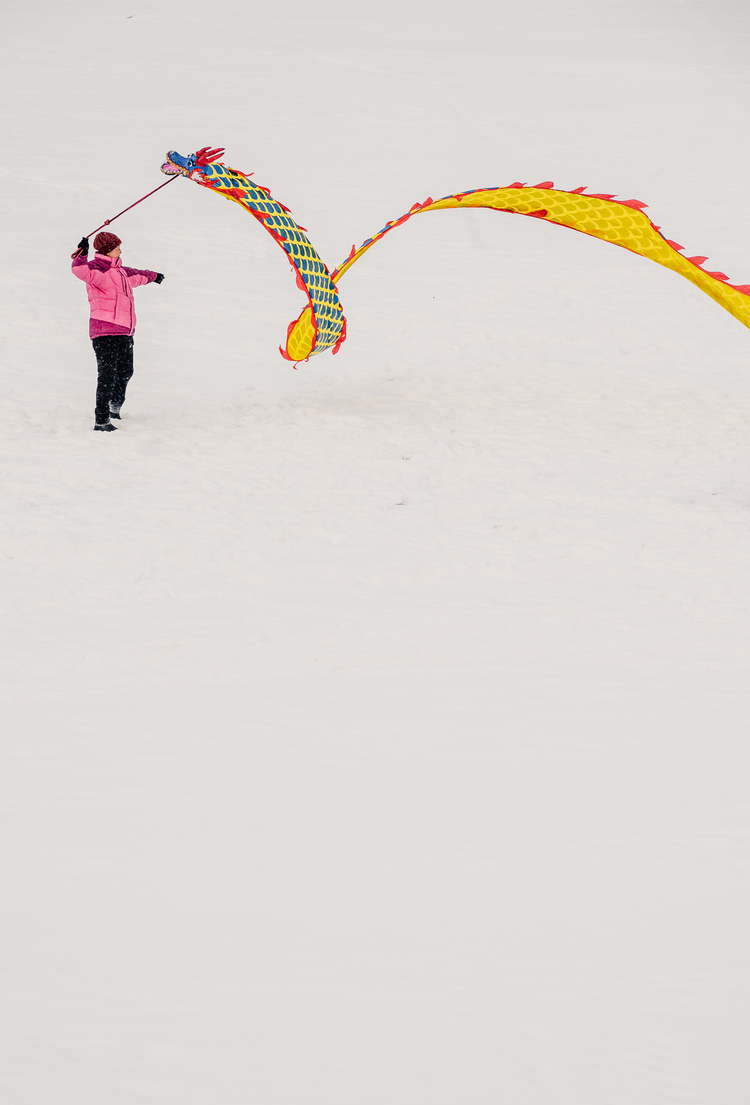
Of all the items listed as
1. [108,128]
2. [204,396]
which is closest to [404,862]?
[204,396]

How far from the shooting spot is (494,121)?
18781 mm

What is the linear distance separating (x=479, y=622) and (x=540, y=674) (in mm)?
551

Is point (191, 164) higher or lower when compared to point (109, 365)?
higher

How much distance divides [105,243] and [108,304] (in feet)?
1.45

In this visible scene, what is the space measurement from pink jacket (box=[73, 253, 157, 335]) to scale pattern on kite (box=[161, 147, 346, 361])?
0.98 meters

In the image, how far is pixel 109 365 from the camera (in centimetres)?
764

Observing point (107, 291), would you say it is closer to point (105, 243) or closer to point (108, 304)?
point (108, 304)

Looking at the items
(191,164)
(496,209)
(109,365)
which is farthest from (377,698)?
(191,164)

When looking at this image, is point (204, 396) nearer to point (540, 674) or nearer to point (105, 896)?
point (540, 674)

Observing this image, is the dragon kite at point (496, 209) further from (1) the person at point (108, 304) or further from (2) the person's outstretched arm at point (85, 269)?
(2) the person's outstretched arm at point (85, 269)

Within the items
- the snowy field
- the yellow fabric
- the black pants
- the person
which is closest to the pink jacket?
the person

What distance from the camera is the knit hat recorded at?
7.43 meters

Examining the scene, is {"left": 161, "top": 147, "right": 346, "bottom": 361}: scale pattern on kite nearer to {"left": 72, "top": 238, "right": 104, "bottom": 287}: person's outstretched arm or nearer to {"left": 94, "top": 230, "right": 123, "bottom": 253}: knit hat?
{"left": 94, "top": 230, "right": 123, "bottom": 253}: knit hat

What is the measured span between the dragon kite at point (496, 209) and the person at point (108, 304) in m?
0.88
